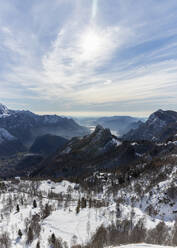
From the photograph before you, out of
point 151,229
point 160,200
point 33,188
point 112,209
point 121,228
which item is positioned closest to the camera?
point 151,229

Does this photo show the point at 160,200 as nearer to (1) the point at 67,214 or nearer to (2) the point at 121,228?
(2) the point at 121,228

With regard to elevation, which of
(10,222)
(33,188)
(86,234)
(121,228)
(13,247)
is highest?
(121,228)

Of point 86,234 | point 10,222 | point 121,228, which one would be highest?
point 121,228

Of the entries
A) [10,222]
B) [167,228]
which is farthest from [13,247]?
[167,228]

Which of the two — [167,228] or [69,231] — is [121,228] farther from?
[69,231]

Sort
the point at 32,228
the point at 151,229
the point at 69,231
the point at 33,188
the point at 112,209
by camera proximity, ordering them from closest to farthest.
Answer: the point at 151,229, the point at 69,231, the point at 32,228, the point at 112,209, the point at 33,188

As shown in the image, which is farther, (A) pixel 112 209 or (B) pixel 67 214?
(B) pixel 67 214

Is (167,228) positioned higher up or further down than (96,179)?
higher up

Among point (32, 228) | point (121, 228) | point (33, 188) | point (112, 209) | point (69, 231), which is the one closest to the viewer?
point (121, 228)

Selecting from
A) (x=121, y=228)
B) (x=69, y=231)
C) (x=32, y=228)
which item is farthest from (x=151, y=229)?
(x=32, y=228)
